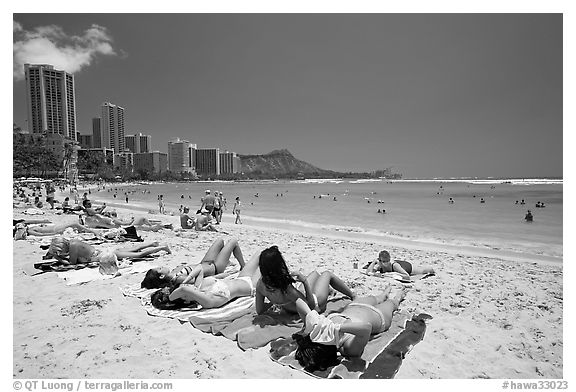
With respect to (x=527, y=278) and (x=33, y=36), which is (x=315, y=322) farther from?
(x=33, y=36)

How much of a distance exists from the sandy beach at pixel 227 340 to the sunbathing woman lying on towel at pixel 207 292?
249 millimetres

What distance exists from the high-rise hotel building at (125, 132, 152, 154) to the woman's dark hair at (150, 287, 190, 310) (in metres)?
170

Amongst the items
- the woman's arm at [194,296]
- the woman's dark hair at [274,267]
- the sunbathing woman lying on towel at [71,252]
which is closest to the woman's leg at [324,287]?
the woman's dark hair at [274,267]

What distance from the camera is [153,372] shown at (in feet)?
8.01

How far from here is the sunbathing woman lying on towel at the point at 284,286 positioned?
8.91 feet

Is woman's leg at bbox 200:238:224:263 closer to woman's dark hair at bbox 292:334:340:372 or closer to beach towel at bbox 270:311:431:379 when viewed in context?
beach towel at bbox 270:311:431:379

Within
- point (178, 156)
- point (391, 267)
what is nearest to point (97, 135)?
point (178, 156)

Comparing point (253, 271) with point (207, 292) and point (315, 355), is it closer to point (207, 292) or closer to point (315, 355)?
point (207, 292)

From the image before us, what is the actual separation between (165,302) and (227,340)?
1.06 metres

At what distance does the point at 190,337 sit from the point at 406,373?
2025 millimetres

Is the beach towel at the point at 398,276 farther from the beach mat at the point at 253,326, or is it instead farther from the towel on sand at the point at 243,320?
the beach mat at the point at 253,326

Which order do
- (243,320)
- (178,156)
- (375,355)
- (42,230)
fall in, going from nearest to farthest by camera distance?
1. (375,355)
2. (243,320)
3. (42,230)
4. (178,156)

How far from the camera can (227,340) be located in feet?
9.29
